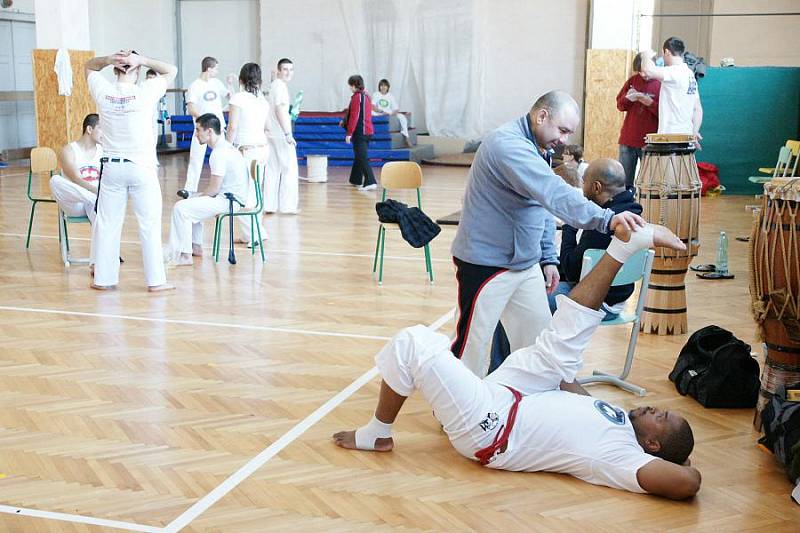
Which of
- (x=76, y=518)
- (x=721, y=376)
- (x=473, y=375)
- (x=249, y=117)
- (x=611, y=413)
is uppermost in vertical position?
(x=249, y=117)

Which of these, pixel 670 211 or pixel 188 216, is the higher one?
pixel 670 211

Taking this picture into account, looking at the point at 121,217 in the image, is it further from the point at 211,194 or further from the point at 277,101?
the point at 277,101

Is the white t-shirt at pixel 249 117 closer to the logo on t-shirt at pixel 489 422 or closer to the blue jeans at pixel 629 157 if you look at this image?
the blue jeans at pixel 629 157

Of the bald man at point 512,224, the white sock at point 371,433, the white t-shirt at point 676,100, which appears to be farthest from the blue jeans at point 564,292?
the white t-shirt at point 676,100

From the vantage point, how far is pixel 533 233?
388 centimetres

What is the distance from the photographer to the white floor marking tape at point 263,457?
331 centimetres

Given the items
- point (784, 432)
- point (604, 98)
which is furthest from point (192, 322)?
point (604, 98)

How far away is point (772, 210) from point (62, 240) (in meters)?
Result: 5.50

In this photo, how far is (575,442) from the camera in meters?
3.56

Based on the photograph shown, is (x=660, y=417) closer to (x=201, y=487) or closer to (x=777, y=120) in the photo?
(x=201, y=487)

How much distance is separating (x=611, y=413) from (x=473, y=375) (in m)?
0.52

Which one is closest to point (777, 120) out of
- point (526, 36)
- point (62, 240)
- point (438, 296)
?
point (526, 36)

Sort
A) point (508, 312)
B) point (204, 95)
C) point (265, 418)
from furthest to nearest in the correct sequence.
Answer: point (204, 95)
point (265, 418)
point (508, 312)

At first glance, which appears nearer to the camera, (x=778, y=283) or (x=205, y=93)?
(x=778, y=283)
